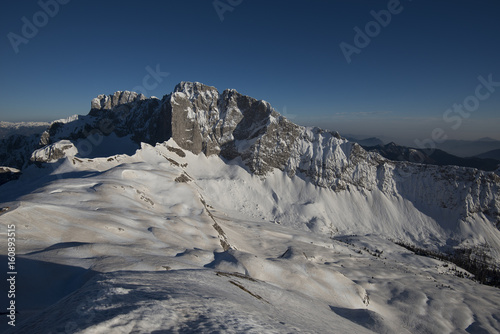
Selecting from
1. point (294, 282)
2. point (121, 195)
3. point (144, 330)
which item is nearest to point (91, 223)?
point (121, 195)

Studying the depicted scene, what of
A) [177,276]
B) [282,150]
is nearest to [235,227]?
[177,276]

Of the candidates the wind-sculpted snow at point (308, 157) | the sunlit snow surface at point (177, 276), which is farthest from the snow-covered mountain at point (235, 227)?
the wind-sculpted snow at point (308, 157)

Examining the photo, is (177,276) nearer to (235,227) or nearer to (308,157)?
(235,227)

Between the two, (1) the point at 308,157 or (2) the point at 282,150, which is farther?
(2) the point at 282,150

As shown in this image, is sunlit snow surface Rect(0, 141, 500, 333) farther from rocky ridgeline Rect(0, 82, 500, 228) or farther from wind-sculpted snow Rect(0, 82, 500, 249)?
rocky ridgeline Rect(0, 82, 500, 228)

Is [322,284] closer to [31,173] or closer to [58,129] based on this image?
[31,173]
